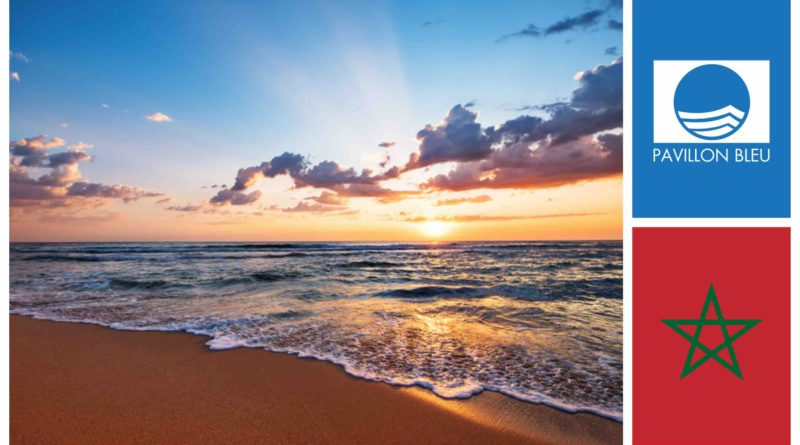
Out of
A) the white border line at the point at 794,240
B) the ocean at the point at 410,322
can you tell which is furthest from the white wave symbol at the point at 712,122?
the ocean at the point at 410,322

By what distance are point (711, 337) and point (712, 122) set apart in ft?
5.53

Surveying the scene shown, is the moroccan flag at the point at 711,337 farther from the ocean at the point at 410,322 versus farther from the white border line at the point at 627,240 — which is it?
the ocean at the point at 410,322

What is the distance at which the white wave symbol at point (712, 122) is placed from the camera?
3139mm

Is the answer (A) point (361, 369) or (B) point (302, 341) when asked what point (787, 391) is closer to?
→ (A) point (361, 369)

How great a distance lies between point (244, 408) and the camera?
3406 mm

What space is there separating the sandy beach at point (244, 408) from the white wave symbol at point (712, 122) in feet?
8.18

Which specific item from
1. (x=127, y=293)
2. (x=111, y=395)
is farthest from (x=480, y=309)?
(x=127, y=293)

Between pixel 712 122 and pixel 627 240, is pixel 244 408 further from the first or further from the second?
pixel 712 122

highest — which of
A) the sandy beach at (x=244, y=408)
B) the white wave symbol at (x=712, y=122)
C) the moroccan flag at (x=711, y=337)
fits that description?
the white wave symbol at (x=712, y=122)

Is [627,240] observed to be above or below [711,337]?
above

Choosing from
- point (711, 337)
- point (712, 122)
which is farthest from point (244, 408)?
point (712, 122)

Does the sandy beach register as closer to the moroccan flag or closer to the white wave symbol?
the moroccan flag

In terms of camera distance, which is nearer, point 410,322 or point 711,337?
point 711,337

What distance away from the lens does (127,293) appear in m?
9.67
